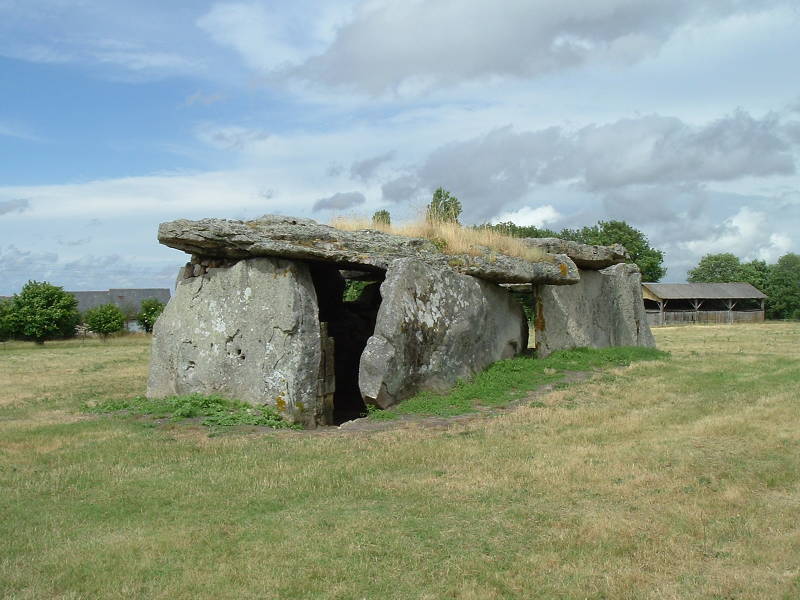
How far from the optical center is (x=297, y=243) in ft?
44.6

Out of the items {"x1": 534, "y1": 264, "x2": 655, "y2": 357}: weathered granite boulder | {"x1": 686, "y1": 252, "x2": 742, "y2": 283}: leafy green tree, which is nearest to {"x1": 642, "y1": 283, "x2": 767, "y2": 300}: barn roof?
{"x1": 686, "y1": 252, "x2": 742, "y2": 283}: leafy green tree

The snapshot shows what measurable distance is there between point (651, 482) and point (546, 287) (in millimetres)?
12090

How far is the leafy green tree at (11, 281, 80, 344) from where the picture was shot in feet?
143

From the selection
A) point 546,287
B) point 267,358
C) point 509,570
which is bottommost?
point 509,570

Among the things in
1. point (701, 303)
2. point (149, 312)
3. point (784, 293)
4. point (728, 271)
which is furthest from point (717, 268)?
point (149, 312)

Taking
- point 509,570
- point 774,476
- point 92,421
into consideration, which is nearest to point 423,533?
point 509,570

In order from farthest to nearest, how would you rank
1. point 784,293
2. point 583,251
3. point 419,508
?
point 784,293
point 583,251
point 419,508

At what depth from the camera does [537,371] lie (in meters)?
17.4

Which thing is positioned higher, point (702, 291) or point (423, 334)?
point (702, 291)

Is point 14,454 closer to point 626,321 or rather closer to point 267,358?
point 267,358

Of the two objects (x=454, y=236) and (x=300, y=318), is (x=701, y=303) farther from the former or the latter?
(x=300, y=318)

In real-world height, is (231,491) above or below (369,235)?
below

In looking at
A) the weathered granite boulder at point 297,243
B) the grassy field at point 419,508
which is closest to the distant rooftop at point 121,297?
the weathered granite boulder at point 297,243

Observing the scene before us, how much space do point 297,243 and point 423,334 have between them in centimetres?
303
